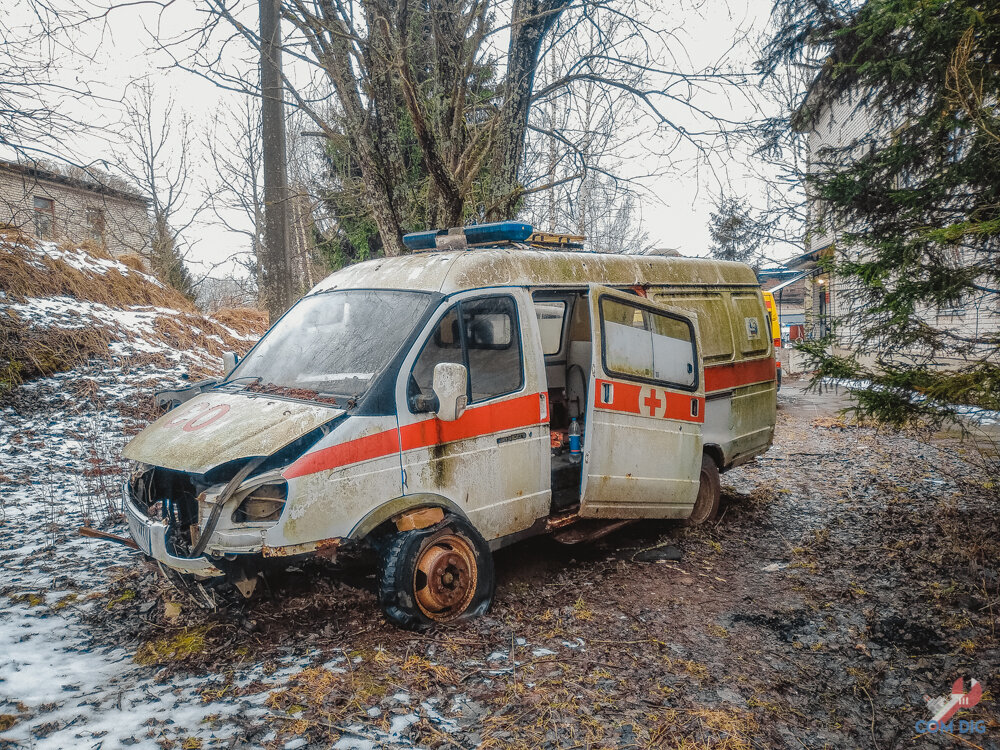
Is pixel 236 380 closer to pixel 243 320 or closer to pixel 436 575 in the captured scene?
pixel 436 575

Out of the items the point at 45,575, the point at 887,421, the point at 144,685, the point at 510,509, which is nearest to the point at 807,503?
the point at 887,421

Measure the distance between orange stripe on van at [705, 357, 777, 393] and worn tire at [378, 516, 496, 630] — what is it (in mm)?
3094

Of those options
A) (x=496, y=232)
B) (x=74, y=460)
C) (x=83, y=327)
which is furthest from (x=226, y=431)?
(x=83, y=327)

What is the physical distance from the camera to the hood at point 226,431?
351 cm

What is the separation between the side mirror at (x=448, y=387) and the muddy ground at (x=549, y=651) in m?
1.21

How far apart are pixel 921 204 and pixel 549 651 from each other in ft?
15.3

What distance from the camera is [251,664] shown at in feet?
11.5

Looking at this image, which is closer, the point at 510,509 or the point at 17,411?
the point at 510,509

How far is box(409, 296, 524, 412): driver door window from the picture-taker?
416 cm

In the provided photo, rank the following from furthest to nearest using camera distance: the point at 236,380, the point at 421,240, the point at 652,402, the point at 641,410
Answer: the point at 421,240 → the point at 652,402 → the point at 641,410 → the point at 236,380

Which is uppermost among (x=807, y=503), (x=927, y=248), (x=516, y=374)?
(x=927, y=248)

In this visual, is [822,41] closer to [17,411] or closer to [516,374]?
[516,374]

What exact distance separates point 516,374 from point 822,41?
5.16 m

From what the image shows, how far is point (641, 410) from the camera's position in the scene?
204 inches
